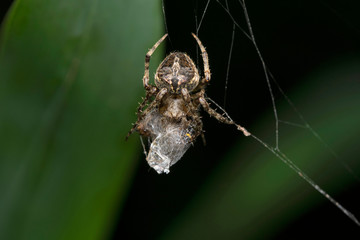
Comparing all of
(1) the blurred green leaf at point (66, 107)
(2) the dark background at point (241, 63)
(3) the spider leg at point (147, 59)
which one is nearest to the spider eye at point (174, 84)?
(2) the dark background at point (241, 63)

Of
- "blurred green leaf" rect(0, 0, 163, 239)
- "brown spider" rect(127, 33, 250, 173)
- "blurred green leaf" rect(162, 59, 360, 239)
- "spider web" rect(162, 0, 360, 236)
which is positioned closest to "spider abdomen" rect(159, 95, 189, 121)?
"brown spider" rect(127, 33, 250, 173)

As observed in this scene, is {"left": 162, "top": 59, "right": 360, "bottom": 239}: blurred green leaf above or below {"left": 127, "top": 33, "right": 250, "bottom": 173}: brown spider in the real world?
below

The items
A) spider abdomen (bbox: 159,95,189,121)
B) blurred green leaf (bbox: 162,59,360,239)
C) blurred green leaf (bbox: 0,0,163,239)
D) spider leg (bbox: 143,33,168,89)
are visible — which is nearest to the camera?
blurred green leaf (bbox: 0,0,163,239)

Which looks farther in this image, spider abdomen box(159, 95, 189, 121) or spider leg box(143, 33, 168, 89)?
spider abdomen box(159, 95, 189, 121)

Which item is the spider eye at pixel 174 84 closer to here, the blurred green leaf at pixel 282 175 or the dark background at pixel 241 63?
→ the dark background at pixel 241 63

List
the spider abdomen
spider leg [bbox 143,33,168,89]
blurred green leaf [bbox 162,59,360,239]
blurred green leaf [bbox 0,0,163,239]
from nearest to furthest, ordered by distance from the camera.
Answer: blurred green leaf [bbox 0,0,163,239] → spider leg [bbox 143,33,168,89] → blurred green leaf [bbox 162,59,360,239] → the spider abdomen

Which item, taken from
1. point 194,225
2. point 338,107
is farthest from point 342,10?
point 194,225

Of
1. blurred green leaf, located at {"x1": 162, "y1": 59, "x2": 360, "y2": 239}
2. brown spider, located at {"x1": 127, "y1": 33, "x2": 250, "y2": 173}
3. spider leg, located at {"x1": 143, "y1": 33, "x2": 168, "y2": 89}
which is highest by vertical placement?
spider leg, located at {"x1": 143, "y1": 33, "x2": 168, "y2": 89}

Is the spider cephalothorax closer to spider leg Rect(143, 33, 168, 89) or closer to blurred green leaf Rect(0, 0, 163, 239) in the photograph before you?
spider leg Rect(143, 33, 168, 89)
